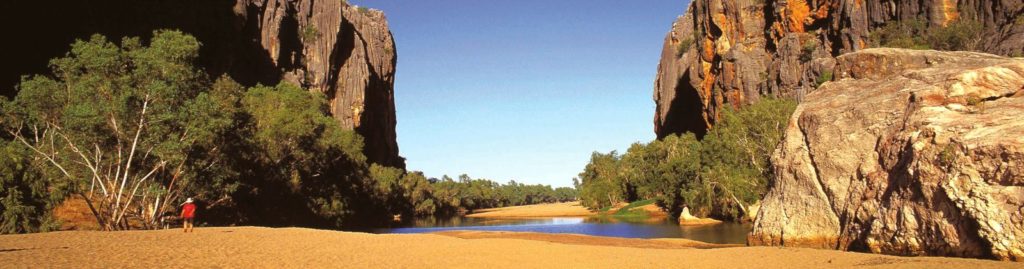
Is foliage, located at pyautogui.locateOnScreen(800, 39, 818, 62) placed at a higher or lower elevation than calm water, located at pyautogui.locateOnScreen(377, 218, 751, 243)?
higher

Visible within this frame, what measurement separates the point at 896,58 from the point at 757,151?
29799 millimetres

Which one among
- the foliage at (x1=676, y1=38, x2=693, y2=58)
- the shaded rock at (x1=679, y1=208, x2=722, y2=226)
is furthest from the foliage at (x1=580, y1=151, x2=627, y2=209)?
the shaded rock at (x1=679, y1=208, x2=722, y2=226)

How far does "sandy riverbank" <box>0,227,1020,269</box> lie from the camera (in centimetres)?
1388

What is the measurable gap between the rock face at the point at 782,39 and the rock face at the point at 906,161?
33553 mm

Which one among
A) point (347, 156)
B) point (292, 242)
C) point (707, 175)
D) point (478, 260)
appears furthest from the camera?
point (347, 156)

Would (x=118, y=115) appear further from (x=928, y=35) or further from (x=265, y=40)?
(x=265, y=40)

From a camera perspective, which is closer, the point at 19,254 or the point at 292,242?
the point at 19,254

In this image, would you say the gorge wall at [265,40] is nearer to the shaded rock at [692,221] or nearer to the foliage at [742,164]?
the shaded rock at [692,221]

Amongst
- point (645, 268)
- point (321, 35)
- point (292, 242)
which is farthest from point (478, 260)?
point (321, 35)

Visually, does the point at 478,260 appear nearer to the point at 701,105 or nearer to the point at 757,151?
the point at 757,151

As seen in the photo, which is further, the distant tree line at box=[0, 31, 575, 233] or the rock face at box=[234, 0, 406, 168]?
the rock face at box=[234, 0, 406, 168]

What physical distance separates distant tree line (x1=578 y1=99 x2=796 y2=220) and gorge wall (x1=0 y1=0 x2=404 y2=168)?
164ft

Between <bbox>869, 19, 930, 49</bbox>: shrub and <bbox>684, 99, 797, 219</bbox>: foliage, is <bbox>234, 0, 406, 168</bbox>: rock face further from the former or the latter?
<bbox>869, 19, 930, 49</bbox>: shrub

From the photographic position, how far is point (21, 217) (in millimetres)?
28109
